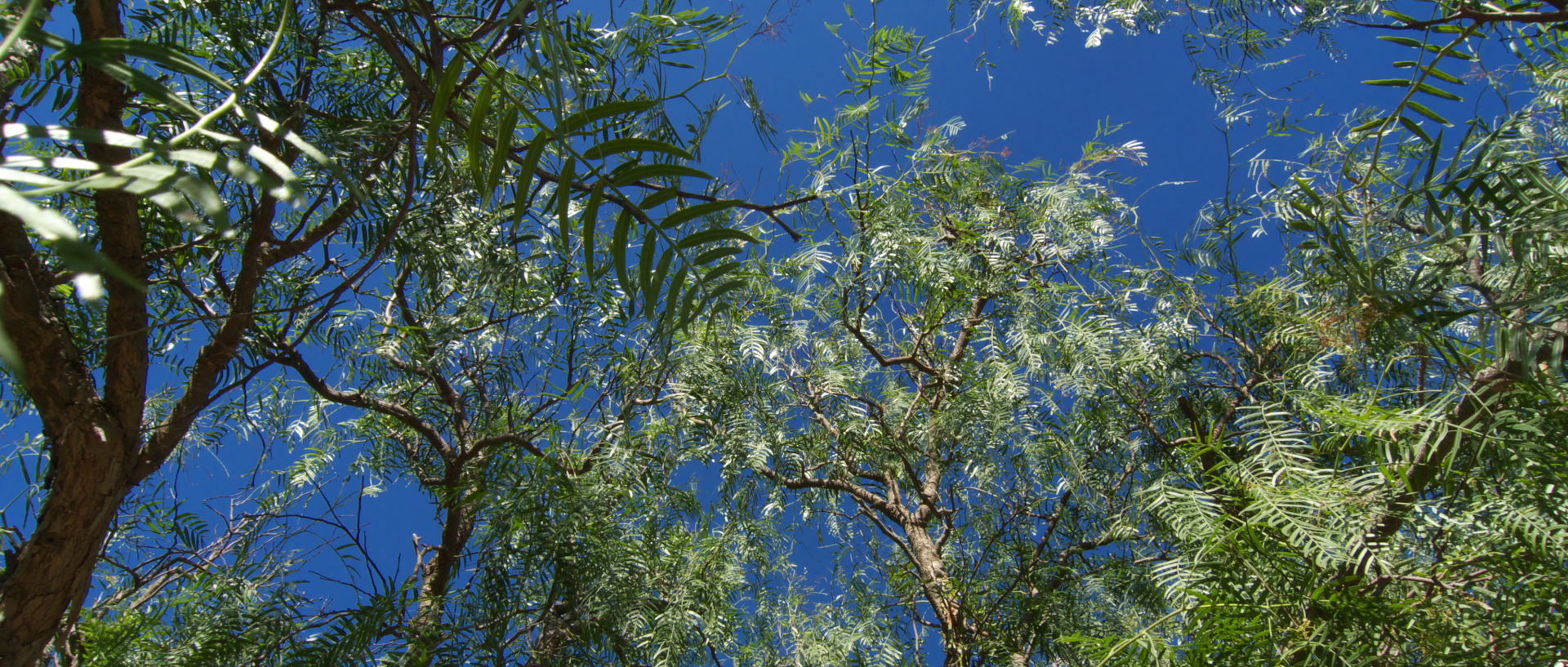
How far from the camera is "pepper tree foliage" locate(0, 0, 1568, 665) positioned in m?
0.55

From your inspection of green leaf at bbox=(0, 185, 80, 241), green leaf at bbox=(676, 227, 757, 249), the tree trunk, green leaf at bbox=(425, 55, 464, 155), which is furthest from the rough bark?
the tree trunk

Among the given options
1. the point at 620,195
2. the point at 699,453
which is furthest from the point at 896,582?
the point at 620,195

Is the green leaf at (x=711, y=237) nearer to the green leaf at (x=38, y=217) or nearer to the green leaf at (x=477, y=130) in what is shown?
the green leaf at (x=477, y=130)

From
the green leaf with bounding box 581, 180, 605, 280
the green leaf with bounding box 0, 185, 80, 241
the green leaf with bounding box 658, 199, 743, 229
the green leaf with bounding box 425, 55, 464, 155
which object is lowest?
the green leaf with bounding box 0, 185, 80, 241

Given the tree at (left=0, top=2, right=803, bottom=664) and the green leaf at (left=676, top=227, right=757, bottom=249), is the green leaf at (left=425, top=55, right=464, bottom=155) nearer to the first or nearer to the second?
the tree at (left=0, top=2, right=803, bottom=664)

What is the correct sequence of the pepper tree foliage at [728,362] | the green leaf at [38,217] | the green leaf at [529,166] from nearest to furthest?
the green leaf at [38,217] → the green leaf at [529,166] → the pepper tree foliage at [728,362]

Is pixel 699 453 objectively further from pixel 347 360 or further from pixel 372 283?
pixel 372 283

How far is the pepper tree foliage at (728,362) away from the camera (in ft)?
1.79

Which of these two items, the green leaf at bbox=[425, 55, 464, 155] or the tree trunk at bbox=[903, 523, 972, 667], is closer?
the green leaf at bbox=[425, 55, 464, 155]

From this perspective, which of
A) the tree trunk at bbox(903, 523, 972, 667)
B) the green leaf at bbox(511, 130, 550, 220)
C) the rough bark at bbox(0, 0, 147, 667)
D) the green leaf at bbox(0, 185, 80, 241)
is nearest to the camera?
the green leaf at bbox(0, 185, 80, 241)

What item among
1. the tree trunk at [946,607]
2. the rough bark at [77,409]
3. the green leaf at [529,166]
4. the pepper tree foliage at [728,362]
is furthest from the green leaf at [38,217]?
the tree trunk at [946,607]

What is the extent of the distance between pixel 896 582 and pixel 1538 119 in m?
1.58

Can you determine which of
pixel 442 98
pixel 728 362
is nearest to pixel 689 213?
pixel 442 98

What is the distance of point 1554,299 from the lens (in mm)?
445
